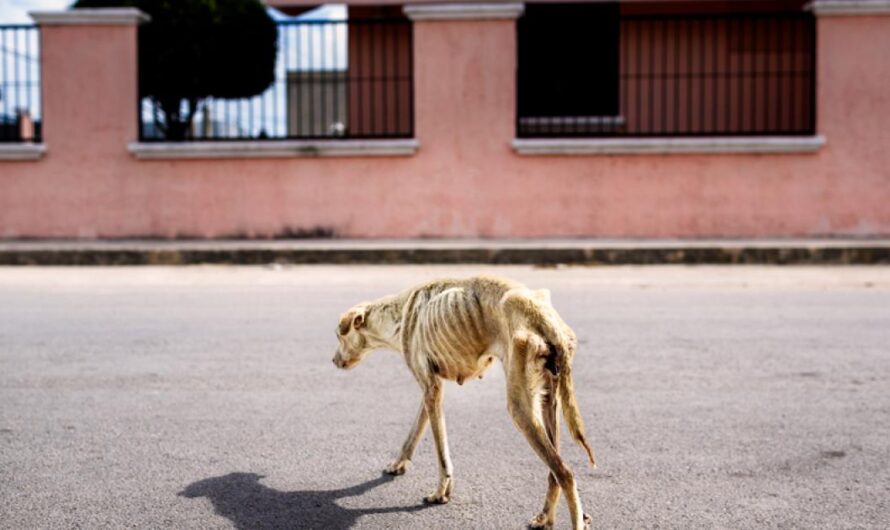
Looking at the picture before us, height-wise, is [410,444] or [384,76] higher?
[384,76]

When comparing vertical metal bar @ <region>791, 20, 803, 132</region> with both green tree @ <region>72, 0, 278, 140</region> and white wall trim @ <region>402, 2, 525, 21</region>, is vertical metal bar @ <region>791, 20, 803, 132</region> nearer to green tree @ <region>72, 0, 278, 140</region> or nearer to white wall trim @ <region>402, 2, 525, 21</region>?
white wall trim @ <region>402, 2, 525, 21</region>

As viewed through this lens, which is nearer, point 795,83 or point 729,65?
point 729,65

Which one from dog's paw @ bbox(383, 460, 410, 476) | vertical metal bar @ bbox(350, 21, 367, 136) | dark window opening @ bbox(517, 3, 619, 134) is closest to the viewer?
dog's paw @ bbox(383, 460, 410, 476)

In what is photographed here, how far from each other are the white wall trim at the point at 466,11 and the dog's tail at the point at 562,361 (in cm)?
1187

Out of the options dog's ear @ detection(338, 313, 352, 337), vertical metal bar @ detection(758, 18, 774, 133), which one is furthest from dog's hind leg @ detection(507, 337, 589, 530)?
vertical metal bar @ detection(758, 18, 774, 133)

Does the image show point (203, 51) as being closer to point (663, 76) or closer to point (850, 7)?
point (663, 76)

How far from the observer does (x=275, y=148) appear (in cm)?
1448

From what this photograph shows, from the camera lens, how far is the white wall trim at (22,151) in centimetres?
1466

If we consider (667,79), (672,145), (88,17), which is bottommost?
(672,145)

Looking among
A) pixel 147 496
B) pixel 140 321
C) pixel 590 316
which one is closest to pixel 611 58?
pixel 590 316

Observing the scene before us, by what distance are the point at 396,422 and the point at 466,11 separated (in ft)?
34.4

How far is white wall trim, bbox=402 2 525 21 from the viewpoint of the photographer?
14.3m

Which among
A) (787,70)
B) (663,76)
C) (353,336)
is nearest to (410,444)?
(353,336)

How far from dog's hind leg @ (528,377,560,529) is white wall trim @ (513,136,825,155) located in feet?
37.2
